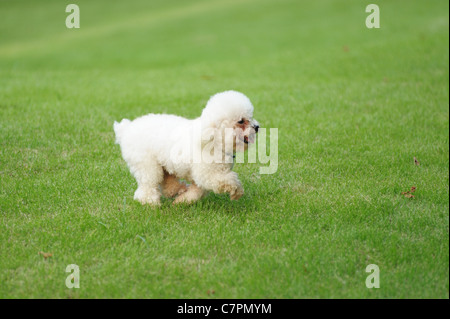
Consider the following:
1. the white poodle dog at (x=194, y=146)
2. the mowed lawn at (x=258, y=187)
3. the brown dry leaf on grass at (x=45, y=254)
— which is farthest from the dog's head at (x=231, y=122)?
the brown dry leaf on grass at (x=45, y=254)

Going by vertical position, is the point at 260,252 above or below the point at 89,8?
below

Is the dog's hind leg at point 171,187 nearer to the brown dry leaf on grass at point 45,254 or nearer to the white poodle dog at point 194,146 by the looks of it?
the white poodle dog at point 194,146

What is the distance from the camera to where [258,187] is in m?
5.39

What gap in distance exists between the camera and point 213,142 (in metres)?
4.48

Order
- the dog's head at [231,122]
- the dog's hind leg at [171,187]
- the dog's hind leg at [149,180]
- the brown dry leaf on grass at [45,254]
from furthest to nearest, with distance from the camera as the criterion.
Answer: the dog's hind leg at [171,187], the dog's hind leg at [149,180], the dog's head at [231,122], the brown dry leaf on grass at [45,254]

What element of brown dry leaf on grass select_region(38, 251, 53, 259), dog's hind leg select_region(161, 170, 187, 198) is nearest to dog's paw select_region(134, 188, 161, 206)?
dog's hind leg select_region(161, 170, 187, 198)

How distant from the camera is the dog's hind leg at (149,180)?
15.8 ft

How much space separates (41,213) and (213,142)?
1.91 m

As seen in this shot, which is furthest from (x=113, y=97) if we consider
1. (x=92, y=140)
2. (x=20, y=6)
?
(x=20, y=6)

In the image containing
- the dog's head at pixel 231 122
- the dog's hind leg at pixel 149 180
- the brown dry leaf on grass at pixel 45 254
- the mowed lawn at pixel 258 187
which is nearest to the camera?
the mowed lawn at pixel 258 187

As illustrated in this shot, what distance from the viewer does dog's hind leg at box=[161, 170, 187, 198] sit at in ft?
17.0

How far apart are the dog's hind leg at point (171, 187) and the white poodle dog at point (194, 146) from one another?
13cm

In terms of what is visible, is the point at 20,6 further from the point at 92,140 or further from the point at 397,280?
the point at 397,280

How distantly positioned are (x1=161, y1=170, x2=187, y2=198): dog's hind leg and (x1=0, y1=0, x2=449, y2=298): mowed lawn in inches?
6.9
